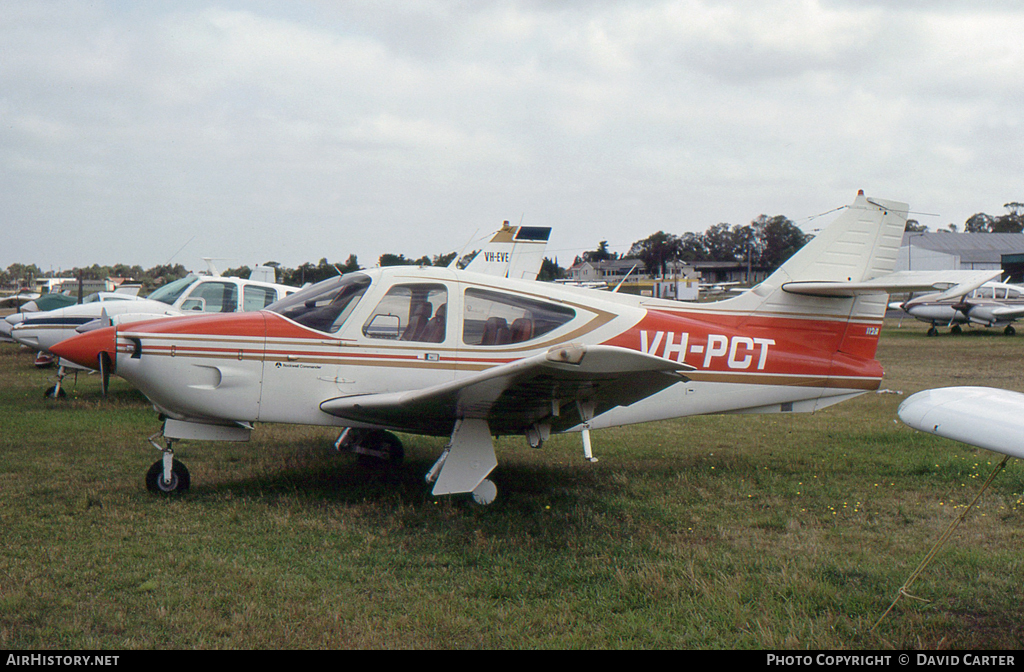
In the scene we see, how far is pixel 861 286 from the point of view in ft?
20.9

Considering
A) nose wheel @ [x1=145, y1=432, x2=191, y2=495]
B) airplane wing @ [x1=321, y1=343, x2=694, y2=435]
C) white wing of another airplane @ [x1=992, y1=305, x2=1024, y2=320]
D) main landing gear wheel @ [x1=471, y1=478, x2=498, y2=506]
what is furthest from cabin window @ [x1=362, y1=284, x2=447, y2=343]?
white wing of another airplane @ [x1=992, y1=305, x2=1024, y2=320]

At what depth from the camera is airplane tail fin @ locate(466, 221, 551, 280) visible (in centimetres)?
1775

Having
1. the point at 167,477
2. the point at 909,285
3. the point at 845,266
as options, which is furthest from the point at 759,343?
the point at 167,477

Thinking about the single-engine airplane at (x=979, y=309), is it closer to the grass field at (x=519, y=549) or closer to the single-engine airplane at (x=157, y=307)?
the grass field at (x=519, y=549)

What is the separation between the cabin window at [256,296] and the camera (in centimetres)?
1220

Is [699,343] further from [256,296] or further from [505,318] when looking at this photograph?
[256,296]

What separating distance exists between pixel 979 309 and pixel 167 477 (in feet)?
94.7

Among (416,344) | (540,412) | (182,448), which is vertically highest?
(416,344)

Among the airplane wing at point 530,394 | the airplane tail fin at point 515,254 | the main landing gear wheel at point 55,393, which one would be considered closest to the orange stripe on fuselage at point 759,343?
the airplane wing at point 530,394

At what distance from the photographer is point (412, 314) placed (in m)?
5.87

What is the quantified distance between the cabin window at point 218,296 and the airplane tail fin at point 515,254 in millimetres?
6987
